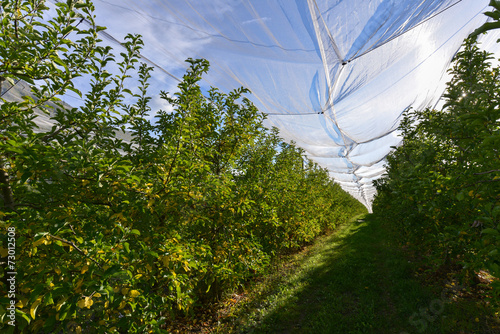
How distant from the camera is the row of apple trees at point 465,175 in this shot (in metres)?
1.64

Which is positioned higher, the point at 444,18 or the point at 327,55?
the point at 444,18

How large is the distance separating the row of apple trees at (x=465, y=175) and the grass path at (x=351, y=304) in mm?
634

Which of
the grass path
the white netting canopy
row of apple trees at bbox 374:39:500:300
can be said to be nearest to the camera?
row of apple trees at bbox 374:39:500:300

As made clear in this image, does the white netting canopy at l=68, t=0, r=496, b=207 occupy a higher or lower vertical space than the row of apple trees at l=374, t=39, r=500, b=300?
higher

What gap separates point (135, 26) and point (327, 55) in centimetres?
277

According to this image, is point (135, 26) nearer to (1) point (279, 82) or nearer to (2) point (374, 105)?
(1) point (279, 82)

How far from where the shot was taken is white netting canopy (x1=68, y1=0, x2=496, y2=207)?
2715mm

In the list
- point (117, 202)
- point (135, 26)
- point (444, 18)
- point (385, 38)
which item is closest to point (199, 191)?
point (117, 202)

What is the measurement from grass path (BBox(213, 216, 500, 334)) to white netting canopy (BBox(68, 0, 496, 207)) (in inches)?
143

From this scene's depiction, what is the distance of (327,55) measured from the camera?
3301 millimetres

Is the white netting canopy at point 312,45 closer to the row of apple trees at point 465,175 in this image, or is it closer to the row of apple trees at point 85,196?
the row of apple trees at point 465,175

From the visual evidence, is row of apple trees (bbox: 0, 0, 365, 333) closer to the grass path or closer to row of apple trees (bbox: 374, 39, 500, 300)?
the grass path

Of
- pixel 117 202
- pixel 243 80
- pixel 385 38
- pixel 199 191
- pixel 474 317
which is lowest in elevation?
pixel 474 317

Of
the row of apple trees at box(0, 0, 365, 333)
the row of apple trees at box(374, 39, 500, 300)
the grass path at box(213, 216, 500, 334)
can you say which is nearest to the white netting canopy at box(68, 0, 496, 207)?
the row of apple trees at box(374, 39, 500, 300)
